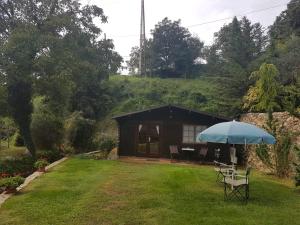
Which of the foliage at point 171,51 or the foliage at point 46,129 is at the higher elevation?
the foliage at point 171,51

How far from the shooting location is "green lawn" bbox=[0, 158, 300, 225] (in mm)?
6836

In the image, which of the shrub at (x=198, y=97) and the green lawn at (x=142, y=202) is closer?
the green lawn at (x=142, y=202)

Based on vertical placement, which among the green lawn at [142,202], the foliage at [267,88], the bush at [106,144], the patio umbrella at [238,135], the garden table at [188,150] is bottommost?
the green lawn at [142,202]

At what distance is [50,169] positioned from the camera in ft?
44.0

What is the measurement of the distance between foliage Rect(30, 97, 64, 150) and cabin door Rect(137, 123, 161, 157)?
481cm

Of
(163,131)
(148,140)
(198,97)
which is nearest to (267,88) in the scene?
(163,131)

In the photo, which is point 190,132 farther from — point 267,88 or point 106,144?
point 106,144

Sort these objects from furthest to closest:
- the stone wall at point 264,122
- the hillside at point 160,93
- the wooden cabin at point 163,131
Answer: the hillside at point 160,93 → the wooden cabin at point 163,131 → the stone wall at point 264,122

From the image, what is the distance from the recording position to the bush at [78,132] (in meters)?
20.8

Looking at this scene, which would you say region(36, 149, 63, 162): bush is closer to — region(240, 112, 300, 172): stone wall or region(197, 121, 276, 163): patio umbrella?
region(240, 112, 300, 172): stone wall

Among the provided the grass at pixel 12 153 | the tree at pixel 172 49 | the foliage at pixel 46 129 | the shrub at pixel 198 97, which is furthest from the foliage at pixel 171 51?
the grass at pixel 12 153

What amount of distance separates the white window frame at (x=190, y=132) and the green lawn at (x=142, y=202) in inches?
280

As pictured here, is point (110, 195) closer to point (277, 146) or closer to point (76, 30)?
point (277, 146)

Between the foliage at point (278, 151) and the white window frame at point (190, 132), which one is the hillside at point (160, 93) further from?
the foliage at point (278, 151)
